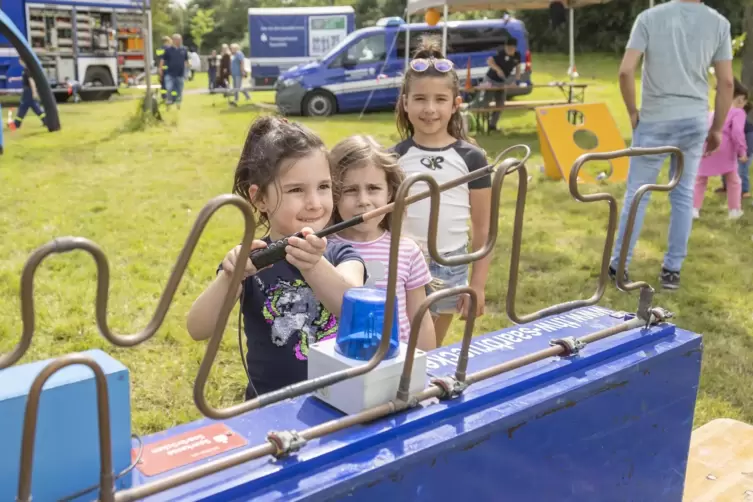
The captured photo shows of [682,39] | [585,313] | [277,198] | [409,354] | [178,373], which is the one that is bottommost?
[178,373]

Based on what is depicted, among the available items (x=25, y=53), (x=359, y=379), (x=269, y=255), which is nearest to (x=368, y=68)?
(x=25, y=53)

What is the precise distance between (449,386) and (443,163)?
53.2 inches

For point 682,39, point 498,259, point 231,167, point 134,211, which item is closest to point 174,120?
point 231,167

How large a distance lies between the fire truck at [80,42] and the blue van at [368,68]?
177 inches

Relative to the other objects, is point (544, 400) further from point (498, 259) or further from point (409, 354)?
point (498, 259)

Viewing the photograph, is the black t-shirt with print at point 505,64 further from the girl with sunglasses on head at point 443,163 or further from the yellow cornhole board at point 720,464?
the yellow cornhole board at point 720,464

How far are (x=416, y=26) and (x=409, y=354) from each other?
14451 millimetres

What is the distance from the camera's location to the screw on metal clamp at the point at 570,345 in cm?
167

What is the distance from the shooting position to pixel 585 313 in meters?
2.06

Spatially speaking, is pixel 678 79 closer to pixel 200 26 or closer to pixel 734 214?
pixel 734 214

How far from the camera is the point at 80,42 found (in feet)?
60.1

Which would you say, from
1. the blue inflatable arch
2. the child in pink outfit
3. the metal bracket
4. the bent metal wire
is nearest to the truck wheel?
the child in pink outfit

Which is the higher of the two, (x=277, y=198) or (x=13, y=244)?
(x=277, y=198)

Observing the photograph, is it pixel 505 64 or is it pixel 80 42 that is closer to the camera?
pixel 505 64
